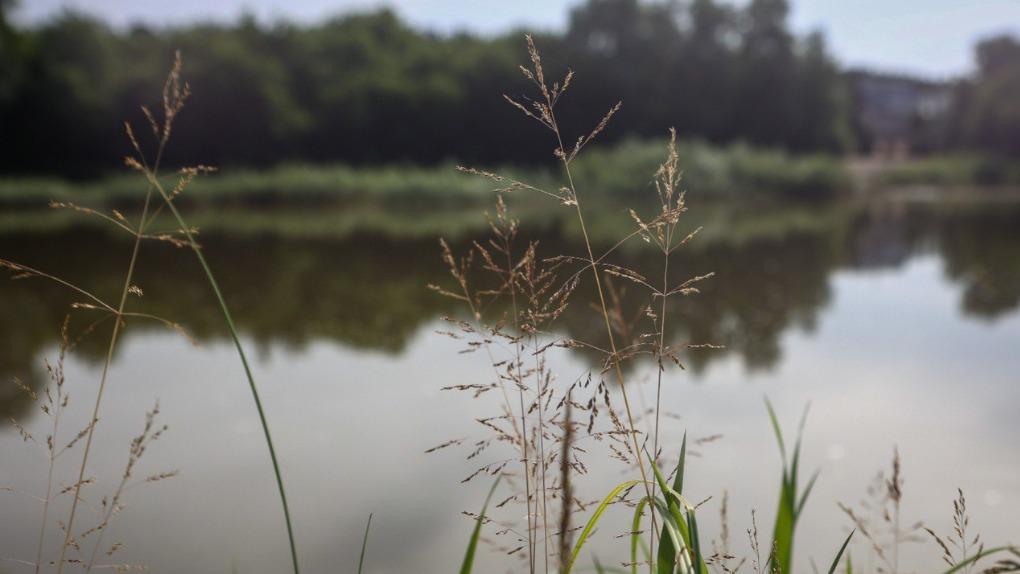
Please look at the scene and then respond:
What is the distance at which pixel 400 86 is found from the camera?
22328 mm

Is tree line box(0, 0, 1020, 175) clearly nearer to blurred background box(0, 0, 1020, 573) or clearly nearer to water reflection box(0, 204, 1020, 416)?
blurred background box(0, 0, 1020, 573)

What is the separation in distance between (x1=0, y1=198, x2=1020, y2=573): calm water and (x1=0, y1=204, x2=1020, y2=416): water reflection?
4cm

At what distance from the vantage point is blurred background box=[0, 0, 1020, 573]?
2.65m

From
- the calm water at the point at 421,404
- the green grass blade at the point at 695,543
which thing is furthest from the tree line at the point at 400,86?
the green grass blade at the point at 695,543

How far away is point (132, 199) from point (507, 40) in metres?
13.4

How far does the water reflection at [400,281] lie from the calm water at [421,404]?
0.13 feet

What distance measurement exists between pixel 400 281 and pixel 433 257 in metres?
1.57

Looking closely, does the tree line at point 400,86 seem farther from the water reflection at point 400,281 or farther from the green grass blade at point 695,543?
the green grass blade at point 695,543

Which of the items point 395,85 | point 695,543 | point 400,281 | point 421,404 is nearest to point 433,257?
point 400,281

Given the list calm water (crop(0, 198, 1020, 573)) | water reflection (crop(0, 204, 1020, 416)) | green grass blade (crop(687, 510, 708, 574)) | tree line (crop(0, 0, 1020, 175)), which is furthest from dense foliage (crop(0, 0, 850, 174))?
green grass blade (crop(687, 510, 708, 574))

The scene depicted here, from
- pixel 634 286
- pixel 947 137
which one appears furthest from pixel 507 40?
pixel 634 286

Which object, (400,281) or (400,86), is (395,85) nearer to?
(400,86)

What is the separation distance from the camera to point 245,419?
3.39 meters

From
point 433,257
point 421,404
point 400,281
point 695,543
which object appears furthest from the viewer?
point 433,257
